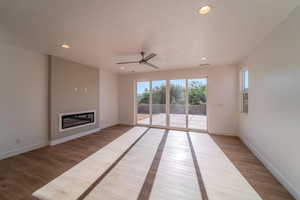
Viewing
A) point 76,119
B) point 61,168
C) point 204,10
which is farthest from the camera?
point 76,119

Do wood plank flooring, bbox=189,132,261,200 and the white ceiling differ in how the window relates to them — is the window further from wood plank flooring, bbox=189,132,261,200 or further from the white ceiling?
wood plank flooring, bbox=189,132,261,200

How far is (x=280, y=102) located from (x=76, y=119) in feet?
17.8

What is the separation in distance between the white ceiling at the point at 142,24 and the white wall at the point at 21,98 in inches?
19.6

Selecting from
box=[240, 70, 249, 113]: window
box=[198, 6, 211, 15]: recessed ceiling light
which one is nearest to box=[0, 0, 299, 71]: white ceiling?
box=[198, 6, 211, 15]: recessed ceiling light

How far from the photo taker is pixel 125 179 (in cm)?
206

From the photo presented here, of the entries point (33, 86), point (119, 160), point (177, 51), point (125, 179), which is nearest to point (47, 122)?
point (33, 86)

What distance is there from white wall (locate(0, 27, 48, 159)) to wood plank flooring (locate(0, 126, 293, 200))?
0.37 m

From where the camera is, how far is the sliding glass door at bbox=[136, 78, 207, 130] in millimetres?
5055

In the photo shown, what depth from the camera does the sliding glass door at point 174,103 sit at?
505 cm

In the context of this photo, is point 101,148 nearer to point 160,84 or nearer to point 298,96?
point 160,84

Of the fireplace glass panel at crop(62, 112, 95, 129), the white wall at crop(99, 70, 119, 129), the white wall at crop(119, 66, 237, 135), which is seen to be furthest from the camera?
the white wall at crop(99, 70, 119, 129)

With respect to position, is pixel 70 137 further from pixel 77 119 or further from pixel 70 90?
pixel 70 90

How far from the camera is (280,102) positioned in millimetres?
2059

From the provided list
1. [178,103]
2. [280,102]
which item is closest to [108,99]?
[178,103]
